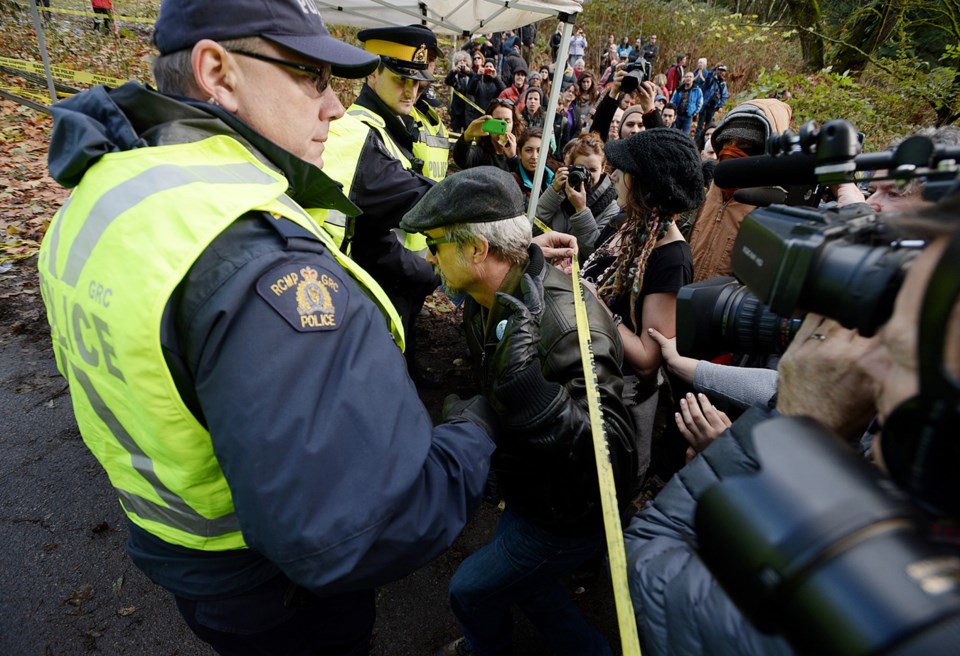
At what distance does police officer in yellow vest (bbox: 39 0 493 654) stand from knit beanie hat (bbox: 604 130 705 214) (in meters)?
1.50

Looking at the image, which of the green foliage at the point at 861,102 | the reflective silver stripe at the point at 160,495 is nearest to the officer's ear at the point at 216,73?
the reflective silver stripe at the point at 160,495

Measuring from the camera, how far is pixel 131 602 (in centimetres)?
238

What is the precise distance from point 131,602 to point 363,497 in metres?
2.27

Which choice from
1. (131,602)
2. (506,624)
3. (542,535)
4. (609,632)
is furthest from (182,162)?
(609,632)

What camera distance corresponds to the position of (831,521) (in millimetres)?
Answer: 514

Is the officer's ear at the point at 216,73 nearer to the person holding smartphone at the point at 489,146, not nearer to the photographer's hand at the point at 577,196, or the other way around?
the photographer's hand at the point at 577,196

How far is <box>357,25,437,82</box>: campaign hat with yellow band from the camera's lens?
130 inches

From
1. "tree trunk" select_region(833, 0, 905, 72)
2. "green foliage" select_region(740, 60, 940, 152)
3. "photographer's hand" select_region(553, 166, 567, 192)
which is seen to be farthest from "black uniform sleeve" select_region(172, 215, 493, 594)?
"tree trunk" select_region(833, 0, 905, 72)

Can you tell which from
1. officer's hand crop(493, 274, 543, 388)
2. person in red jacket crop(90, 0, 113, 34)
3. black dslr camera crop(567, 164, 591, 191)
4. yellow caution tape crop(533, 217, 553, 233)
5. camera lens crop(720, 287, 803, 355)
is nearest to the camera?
camera lens crop(720, 287, 803, 355)

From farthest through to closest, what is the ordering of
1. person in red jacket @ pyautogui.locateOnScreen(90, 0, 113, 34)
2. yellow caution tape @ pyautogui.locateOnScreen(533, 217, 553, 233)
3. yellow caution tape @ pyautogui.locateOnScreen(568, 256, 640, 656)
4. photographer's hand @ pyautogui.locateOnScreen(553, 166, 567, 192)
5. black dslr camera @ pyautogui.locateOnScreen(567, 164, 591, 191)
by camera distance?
person in red jacket @ pyautogui.locateOnScreen(90, 0, 113, 34)
yellow caution tape @ pyautogui.locateOnScreen(533, 217, 553, 233)
photographer's hand @ pyautogui.locateOnScreen(553, 166, 567, 192)
black dslr camera @ pyautogui.locateOnScreen(567, 164, 591, 191)
yellow caution tape @ pyautogui.locateOnScreen(568, 256, 640, 656)

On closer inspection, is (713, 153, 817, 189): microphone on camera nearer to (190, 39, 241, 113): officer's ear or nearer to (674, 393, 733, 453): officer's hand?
(674, 393, 733, 453): officer's hand

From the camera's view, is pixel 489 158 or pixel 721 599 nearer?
pixel 721 599

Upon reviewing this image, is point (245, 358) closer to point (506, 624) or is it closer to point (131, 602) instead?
point (506, 624)

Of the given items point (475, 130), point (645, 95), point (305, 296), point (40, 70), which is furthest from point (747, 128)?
point (40, 70)
